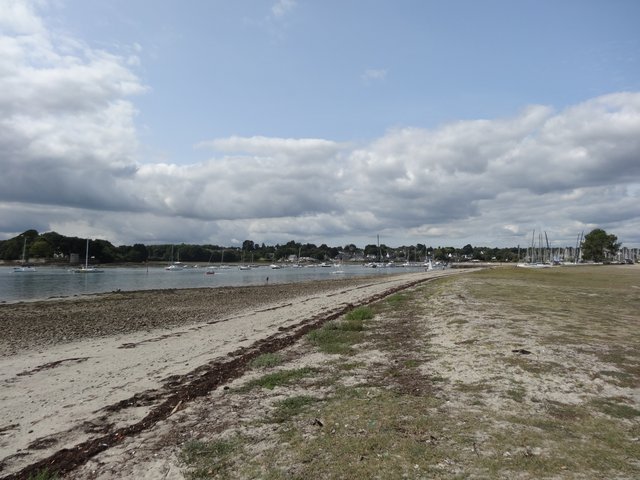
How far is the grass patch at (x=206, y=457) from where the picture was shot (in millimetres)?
5534

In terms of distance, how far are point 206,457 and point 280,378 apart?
385cm

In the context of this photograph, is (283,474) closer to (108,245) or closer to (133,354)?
(133,354)

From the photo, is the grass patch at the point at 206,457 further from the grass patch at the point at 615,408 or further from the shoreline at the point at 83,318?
the shoreline at the point at 83,318

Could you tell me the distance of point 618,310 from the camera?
65.6ft

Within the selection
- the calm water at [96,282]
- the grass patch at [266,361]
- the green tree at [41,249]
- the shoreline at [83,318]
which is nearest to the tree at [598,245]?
the calm water at [96,282]

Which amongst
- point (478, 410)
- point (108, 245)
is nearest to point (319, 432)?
point (478, 410)

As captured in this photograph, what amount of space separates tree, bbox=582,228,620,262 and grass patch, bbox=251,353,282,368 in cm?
17479

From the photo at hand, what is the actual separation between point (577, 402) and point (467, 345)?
4.60 m


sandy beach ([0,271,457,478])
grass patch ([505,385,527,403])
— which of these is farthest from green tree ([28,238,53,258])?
grass patch ([505,385,527,403])

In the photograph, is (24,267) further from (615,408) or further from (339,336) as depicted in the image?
(615,408)

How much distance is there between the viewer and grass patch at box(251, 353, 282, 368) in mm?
11258

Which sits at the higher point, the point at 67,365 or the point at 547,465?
the point at 547,465

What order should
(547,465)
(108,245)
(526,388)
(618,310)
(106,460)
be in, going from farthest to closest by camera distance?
1. (108,245)
2. (618,310)
3. (526,388)
4. (106,460)
5. (547,465)

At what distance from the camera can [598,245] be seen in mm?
157875
